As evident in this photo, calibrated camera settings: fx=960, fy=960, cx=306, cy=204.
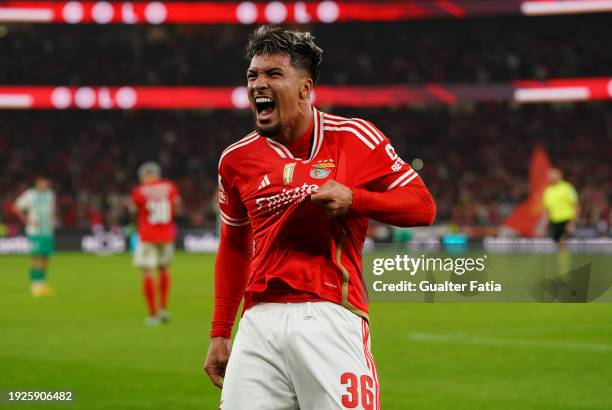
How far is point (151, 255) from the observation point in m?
14.3

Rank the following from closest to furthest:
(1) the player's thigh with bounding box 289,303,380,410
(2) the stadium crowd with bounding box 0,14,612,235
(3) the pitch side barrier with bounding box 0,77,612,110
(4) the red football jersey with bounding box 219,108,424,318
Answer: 1. (1) the player's thigh with bounding box 289,303,380,410
2. (4) the red football jersey with bounding box 219,108,424,318
3. (3) the pitch side barrier with bounding box 0,77,612,110
4. (2) the stadium crowd with bounding box 0,14,612,235

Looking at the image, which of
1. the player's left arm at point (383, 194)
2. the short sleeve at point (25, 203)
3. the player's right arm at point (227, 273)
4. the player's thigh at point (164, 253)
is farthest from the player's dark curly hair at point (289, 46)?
the short sleeve at point (25, 203)

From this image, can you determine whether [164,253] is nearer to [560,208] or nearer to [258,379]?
[560,208]

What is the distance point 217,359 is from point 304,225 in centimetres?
79

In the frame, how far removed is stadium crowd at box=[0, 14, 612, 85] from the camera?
40375 millimetres

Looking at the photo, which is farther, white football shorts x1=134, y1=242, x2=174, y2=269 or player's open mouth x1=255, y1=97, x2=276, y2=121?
white football shorts x1=134, y1=242, x2=174, y2=269

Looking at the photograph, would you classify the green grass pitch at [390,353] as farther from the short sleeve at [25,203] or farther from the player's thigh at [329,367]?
the player's thigh at [329,367]

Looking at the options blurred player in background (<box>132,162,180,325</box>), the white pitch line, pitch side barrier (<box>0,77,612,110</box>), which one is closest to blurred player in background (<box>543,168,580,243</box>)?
the white pitch line

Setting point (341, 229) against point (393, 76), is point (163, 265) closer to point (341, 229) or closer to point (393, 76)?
point (341, 229)

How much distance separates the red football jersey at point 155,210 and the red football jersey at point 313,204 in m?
10.5

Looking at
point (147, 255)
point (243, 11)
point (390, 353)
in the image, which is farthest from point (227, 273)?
point (243, 11)

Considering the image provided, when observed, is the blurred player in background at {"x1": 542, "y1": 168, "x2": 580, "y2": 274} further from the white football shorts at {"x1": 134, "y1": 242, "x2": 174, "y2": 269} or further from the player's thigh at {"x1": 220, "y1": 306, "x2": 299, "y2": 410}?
the player's thigh at {"x1": 220, "y1": 306, "x2": 299, "y2": 410}

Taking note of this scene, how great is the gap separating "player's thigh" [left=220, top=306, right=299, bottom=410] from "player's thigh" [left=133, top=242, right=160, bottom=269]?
1053 cm

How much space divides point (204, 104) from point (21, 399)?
3086 centimetres
